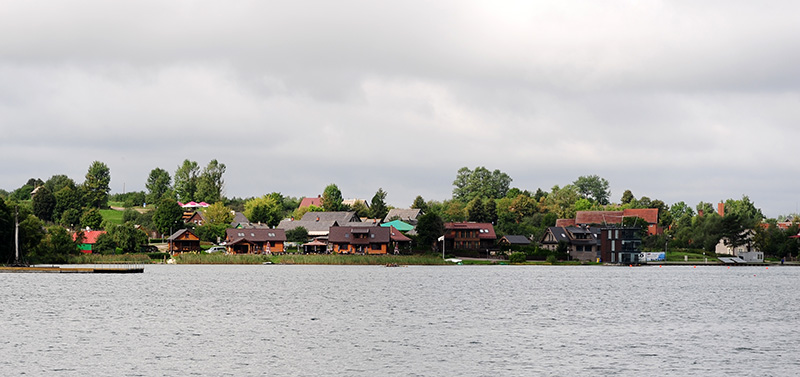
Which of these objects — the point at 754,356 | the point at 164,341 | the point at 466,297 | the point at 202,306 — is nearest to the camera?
the point at 754,356

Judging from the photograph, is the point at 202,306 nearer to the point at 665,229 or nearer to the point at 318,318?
the point at 318,318

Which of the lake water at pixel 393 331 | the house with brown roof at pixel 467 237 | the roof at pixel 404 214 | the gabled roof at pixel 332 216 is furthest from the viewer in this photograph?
the roof at pixel 404 214

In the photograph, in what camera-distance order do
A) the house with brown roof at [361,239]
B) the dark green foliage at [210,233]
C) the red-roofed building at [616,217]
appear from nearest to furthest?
the house with brown roof at [361,239] → the dark green foliage at [210,233] → the red-roofed building at [616,217]

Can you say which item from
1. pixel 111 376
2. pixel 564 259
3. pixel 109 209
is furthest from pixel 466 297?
pixel 109 209

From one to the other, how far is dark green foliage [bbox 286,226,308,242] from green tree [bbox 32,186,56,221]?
Result: 5089 centimetres

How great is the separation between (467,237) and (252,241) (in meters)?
36.0

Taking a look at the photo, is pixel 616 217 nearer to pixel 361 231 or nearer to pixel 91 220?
pixel 361 231

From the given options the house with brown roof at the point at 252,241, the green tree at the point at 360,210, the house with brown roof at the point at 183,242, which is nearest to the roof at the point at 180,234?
the house with brown roof at the point at 183,242

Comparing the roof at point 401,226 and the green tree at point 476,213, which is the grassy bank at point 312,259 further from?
the green tree at point 476,213

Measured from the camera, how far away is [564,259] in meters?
138

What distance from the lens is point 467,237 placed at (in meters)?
144

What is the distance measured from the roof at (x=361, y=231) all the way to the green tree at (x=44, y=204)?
216 ft

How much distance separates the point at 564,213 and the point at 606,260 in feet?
153

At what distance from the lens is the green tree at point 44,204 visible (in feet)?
545
